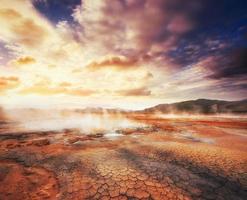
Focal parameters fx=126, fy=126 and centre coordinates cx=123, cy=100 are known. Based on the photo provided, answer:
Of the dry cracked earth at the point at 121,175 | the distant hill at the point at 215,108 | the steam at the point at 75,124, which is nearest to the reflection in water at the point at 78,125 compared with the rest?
the steam at the point at 75,124

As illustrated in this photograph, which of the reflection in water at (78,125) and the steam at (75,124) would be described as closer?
the reflection in water at (78,125)

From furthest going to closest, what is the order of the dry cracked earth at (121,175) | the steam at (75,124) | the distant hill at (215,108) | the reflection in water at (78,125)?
the distant hill at (215,108)
the steam at (75,124)
the reflection in water at (78,125)
the dry cracked earth at (121,175)

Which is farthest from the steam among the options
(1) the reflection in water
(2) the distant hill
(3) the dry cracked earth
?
(2) the distant hill

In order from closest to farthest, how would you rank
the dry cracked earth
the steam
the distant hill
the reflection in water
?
1. the dry cracked earth
2. the reflection in water
3. the steam
4. the distant hill

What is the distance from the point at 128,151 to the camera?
6898mm

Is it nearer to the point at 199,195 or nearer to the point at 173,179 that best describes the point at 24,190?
the point at 173,179

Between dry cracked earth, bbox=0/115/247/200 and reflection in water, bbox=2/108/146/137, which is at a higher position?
reflection in water, bbox=2/108/146/137

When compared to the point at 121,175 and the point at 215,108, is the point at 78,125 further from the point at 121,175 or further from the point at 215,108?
the point at 215,108

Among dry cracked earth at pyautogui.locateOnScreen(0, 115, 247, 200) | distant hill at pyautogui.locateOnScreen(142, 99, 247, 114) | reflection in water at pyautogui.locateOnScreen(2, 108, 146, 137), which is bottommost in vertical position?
dry cracked earth at pyautogui.locateOnScreen(0, 115, 247, 200)

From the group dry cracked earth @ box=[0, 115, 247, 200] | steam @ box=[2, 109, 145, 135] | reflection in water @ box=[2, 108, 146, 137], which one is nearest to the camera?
dry cracked earth @ box=[0, 115, 247, 200]

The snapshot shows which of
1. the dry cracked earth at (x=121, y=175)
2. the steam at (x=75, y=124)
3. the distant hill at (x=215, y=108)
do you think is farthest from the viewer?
the distant hill at (x=215, y=108)

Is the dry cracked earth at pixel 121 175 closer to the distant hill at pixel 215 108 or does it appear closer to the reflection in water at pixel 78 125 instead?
the reflection in water at pixel 78 125

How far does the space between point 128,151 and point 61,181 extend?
11.8 ft

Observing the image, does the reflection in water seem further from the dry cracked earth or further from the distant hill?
the distant hill
